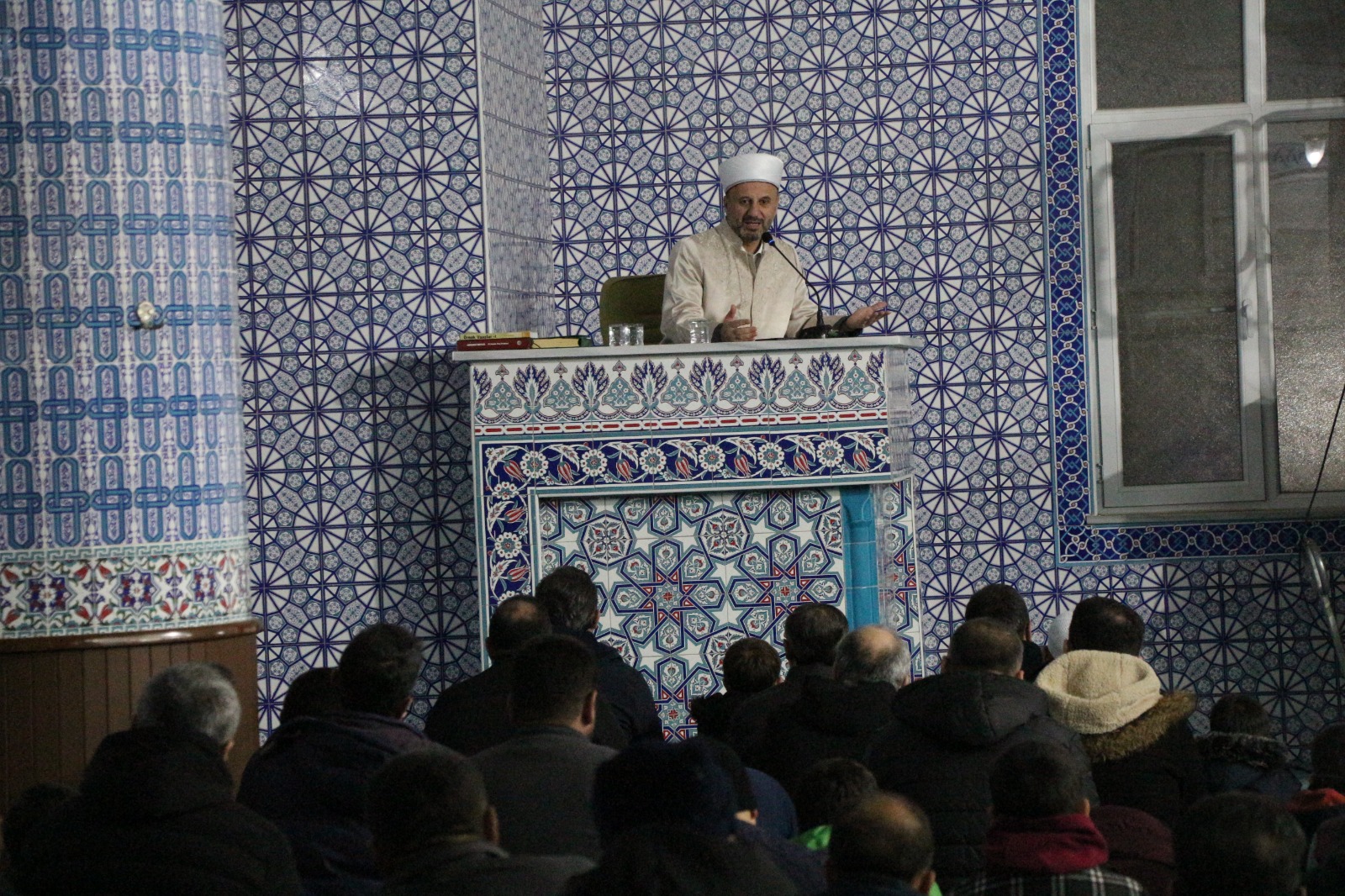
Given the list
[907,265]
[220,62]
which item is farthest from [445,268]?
[907,265]

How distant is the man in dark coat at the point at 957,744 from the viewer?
3652mm

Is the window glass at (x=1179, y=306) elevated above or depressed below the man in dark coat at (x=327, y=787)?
above

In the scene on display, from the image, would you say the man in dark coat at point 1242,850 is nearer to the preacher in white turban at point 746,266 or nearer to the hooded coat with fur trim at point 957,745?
the hooded coat with fur trim at point 957,745

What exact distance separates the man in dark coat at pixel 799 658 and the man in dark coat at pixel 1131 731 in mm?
579

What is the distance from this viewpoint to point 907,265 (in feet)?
25.1

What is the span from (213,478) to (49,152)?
3.63 ft

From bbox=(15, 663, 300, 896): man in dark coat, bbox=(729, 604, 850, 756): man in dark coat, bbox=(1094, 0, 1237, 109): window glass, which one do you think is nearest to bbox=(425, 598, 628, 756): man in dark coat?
bbox=(729, 604, 850, 756): man in dark coat

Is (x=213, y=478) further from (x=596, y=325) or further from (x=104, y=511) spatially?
(x=596, y=325)

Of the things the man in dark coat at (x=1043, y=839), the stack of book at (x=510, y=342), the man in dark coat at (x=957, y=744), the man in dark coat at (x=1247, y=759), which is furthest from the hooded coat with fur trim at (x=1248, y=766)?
the stack of book at (x=510, y=342)

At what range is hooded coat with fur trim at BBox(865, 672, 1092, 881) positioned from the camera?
365cm

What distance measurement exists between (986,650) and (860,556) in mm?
2335

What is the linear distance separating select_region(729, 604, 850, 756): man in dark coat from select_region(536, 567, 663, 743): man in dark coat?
23cm

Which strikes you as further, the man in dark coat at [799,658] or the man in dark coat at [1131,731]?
the man in dark coat at [799,658]

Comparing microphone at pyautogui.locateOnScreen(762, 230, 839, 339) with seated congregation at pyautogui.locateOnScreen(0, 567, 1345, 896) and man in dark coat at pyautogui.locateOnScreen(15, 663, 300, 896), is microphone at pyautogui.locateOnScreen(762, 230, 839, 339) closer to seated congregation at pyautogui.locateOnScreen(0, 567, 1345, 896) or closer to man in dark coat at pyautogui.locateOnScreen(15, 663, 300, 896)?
seated congregation at pyautogui.locateOnScreen(0, 567, 1345, 896)
